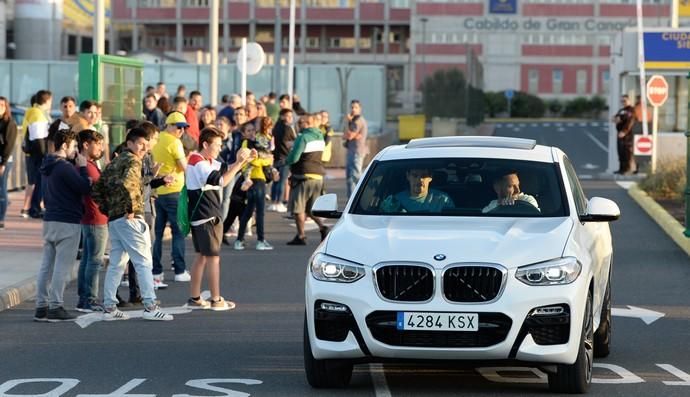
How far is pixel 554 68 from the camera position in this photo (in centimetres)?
→ 11756

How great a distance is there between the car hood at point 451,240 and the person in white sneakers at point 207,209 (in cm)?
396

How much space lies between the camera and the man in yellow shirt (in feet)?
53.6

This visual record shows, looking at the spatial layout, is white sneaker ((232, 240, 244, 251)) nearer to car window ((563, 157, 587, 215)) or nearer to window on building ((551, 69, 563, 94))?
car window ((563, 157, 587, 215))

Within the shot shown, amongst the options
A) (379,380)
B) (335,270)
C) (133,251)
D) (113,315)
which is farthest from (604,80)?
(335,270)

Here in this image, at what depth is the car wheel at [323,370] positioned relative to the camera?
31.6 ft

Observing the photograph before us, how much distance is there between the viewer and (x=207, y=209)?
14008 mm

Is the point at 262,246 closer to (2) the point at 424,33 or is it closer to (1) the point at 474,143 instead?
(1) the point at 474,143

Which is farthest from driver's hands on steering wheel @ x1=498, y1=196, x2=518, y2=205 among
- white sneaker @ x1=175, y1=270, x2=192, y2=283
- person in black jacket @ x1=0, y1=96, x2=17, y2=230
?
person in black jacket @ x1=0, y1=96, x2=17, y2=230

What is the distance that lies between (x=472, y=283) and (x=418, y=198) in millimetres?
1378

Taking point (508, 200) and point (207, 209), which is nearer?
point (508, 200)

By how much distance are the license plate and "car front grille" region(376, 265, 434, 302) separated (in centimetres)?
10

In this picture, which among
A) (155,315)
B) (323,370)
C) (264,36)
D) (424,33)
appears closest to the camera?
(323,370)

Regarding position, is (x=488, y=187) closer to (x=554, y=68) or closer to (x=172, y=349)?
(x=172, y=349)

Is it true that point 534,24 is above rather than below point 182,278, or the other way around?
above
